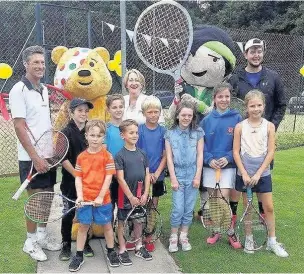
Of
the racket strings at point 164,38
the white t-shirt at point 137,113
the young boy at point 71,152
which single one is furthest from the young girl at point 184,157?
the racket strings at point 164,38

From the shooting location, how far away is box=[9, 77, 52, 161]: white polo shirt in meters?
3.39

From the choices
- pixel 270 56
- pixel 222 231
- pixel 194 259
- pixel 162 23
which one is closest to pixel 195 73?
pixel 162 23

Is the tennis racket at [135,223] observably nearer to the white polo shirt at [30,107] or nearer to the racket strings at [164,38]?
the white polo shirt at [30,107]

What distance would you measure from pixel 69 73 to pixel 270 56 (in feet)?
39.3

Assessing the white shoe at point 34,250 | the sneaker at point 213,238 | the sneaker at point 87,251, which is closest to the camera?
the white shoe at point 34,250

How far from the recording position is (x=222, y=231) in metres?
4.03

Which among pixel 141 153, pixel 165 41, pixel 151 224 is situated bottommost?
pixel 151 224

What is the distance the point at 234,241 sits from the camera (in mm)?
3992

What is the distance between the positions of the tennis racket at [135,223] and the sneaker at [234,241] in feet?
2.59

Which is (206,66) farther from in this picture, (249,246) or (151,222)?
(249,246)

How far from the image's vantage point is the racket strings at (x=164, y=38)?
15.0 feet

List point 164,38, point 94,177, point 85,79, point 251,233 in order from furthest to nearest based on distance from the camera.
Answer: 1. point 164,38
2. point 85,79
3. point 251,233
4. point 94,177

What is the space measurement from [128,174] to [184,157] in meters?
0.51

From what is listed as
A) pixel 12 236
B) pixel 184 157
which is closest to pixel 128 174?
pixel 184 157
